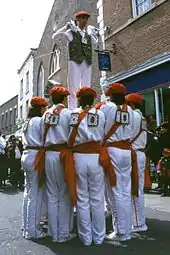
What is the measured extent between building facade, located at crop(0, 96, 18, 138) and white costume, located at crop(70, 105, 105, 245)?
1236 inches

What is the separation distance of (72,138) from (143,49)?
9.18 metres

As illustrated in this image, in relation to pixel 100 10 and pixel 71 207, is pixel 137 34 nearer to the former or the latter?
pixel 100 10

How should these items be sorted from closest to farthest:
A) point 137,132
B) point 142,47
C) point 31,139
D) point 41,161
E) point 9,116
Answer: point 41,161, point 31,139, point 137,132, point 142,47, point 9,116

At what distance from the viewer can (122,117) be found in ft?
17.5

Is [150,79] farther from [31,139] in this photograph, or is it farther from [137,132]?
[31,139]

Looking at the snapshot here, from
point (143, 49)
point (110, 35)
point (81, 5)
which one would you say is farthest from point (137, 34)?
point (81, 5)

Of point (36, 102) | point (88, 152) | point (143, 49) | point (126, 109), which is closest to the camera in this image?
point (88, 152)

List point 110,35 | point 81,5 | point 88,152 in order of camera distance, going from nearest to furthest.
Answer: point 88,152 → point 110,35 → point 81,5

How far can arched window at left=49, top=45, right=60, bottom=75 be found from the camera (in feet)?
74.1

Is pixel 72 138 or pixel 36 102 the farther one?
pixel 36 102

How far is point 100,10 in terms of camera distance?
1639 centimetres

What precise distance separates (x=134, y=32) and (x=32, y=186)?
9.99 metres

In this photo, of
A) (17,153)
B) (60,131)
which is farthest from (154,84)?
(60,131)

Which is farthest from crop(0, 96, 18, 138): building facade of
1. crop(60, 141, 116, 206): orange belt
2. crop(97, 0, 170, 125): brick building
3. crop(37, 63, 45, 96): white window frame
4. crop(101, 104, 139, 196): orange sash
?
crop(60, 141, 116, 206): orange belt
